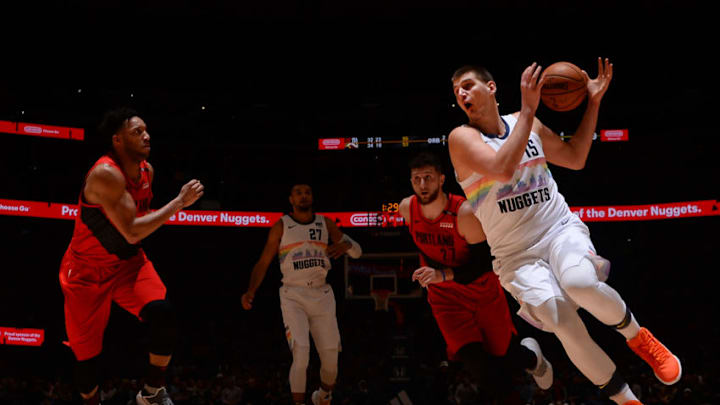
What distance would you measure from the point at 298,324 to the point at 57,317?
11698mm

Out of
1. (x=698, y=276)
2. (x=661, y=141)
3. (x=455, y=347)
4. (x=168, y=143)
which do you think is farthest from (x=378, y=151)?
(x=455, y=347)

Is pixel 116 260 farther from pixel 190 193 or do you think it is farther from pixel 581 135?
pixel 581 135

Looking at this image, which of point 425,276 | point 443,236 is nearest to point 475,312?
point 443,236

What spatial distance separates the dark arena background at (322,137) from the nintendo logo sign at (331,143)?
0.23ft

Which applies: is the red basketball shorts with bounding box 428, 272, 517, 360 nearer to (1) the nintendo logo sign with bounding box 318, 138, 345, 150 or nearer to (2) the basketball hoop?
(2) the basketball hoop

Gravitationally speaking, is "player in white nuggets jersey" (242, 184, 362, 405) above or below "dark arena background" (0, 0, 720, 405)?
below

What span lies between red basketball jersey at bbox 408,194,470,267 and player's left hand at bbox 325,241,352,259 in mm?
1940

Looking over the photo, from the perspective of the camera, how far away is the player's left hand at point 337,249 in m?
7.24

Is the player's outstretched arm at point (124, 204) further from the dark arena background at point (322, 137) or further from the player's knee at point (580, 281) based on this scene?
the dark arena background at point (322, 137)

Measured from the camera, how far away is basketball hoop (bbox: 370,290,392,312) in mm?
14992

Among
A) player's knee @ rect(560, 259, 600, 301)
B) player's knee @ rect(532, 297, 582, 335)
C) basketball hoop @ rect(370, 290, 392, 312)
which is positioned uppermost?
basketball hoop @ rect(370, 290, 392, 312)

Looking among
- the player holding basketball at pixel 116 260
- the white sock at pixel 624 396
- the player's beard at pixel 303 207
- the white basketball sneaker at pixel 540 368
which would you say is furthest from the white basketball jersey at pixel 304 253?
the white sock at pixel 624 396

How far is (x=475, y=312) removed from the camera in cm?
516

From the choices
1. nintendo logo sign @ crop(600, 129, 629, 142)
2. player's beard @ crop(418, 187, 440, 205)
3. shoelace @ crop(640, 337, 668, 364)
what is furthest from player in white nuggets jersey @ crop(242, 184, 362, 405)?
nintendo logo sign @ crop(600, 129, 629, 142)
